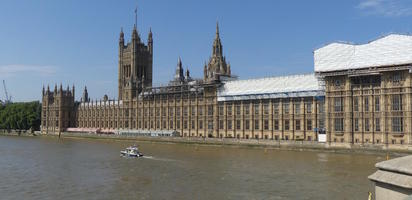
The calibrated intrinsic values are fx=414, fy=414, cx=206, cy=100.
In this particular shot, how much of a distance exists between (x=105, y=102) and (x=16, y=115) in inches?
1913

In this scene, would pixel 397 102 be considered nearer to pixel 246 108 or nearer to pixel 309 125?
pixel 309 125

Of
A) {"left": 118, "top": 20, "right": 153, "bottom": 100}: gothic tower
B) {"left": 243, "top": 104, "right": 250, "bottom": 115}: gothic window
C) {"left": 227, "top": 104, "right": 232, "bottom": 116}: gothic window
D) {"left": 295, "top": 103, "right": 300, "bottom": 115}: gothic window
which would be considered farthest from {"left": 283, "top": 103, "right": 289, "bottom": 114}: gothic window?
{"left": 118, "top": 20, "right": 153, "bottom": 100}: gothic tower

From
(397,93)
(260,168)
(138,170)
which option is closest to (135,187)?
(138,170)

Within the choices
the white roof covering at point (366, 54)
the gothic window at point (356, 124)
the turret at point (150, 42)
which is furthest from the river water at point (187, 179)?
the turret at point (150, 42)

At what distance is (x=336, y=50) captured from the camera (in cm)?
8131

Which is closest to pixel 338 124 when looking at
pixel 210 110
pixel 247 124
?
pixel 247 124

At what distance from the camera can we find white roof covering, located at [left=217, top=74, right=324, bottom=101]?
95.8 m

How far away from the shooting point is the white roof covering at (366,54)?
237ft

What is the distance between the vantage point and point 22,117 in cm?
18125

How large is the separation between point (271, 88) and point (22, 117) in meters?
124

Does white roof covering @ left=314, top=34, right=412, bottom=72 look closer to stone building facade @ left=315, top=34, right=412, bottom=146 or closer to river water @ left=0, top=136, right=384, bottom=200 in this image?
stone building facade @ left=315, top=34, right=412, bottom=146

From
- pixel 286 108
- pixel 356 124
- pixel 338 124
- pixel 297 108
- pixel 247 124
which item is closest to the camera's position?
pixel 356 124

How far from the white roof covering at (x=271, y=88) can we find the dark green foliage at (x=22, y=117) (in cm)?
10655

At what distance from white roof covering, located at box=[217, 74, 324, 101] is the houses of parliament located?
25cm
